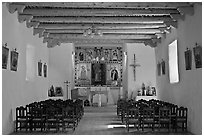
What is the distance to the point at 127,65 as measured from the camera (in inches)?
746

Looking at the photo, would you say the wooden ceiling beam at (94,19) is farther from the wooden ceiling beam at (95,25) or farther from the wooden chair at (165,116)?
the wooden chair at (165,116)

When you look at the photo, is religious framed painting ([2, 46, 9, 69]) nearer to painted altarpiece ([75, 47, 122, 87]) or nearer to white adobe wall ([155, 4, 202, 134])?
white adobe wall ([155, 4, 202, 134])

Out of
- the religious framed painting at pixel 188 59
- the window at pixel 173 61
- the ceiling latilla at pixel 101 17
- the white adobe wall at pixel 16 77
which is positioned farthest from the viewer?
the window at pixel 173 61

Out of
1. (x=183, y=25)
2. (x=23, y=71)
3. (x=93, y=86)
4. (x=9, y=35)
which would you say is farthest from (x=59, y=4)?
(x=93, y=86)

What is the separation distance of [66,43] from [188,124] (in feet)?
32.6

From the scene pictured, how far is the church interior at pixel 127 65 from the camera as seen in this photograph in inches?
370

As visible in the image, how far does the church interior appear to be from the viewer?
9.39 m

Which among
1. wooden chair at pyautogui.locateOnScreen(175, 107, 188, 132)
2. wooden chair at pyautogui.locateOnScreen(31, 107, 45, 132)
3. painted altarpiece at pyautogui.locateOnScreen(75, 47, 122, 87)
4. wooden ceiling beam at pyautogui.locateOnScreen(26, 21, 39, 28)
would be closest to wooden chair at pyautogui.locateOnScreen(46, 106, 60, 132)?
wooden chair at pyautogui.locateOnScreen(31, 107, 45, 132)

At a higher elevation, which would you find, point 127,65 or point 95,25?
point 95,25

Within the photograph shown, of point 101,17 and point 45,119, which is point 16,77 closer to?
point 45,119

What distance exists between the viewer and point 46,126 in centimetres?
980

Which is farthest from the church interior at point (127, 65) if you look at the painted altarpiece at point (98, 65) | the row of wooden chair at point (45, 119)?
the painted altarpiece at point (98, 65)

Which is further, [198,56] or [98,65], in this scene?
[98,65]

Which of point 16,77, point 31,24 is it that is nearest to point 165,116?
point 16,77
